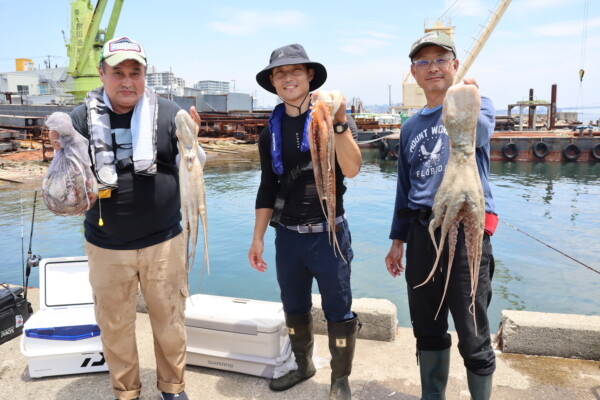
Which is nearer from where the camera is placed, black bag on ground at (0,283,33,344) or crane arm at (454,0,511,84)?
Answer: black bag on ground at (0,283,33,344)

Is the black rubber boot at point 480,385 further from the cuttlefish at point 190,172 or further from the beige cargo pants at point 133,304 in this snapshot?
the beige cargo pants at point 133,304

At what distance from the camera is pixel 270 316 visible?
12.1 ft

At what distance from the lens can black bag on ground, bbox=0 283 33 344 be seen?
4.23 metres

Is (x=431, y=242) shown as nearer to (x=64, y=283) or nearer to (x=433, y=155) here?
(x=433, y=155)

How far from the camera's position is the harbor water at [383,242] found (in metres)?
9.17

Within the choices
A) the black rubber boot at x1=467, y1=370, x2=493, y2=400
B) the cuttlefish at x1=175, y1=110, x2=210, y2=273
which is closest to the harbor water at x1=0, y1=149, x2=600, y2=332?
the black rubber boot at x1=467, y1=370, x2=493, y2=400

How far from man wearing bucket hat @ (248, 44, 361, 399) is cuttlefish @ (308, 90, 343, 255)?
13.9 inches

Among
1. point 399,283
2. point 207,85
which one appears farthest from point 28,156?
point 207,85

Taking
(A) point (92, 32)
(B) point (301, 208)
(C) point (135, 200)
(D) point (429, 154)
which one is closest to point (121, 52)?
(C) point (135, 200)

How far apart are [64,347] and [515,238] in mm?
13014

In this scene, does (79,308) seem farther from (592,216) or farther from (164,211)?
(592,216)

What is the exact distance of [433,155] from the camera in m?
2.62

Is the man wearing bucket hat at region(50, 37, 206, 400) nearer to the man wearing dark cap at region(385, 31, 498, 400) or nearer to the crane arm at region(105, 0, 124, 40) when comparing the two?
the man wearing dark cap at region(385, 31, 498, 400)

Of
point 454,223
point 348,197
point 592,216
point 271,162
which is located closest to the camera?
point 454,223
